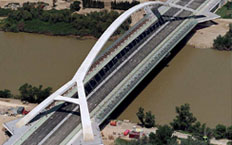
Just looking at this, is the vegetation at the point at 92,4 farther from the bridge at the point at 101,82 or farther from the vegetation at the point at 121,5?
the bridge at the point at 101,82

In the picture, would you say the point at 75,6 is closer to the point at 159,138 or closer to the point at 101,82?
the point at 101,82

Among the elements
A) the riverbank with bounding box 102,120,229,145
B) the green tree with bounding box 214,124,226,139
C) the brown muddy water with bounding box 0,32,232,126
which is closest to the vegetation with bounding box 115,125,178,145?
the riverbank with bounding box 102,120,229,145

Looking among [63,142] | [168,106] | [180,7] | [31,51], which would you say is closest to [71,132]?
[63,142]

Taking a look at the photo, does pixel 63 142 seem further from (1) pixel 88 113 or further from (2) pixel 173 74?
(2) pixel 173 74

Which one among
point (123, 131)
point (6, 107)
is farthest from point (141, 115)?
point (6, 107)

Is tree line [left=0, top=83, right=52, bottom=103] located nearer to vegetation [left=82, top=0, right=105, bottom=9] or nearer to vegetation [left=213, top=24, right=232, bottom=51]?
vegetation [left=213, top=24, right=232, bottom=51]

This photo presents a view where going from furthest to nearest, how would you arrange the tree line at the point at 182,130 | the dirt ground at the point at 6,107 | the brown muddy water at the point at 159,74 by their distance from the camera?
1. the brown muddy water at the point at 159,74
2. the dirt ground at the point at 6,107
3. the tree line at the point at 182,130

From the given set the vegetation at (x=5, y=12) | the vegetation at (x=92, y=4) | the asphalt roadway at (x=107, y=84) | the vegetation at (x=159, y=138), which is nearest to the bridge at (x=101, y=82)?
the asphalt roadway at (x=107, y=84)
